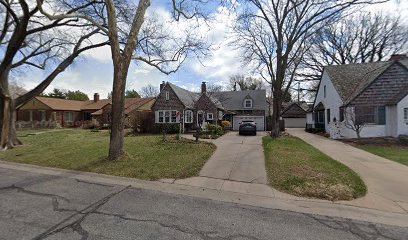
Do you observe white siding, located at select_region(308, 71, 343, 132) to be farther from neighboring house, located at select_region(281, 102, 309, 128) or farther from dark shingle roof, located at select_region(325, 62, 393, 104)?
neighboring house, located at select_region(281, 102, 309, 128)

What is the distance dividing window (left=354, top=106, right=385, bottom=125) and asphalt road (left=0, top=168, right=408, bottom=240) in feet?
56.6

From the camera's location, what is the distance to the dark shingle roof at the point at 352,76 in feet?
64.8

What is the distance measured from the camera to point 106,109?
32.9 metres

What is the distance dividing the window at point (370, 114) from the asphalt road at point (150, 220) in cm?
1726

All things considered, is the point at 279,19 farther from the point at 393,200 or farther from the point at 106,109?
the point at 106,109

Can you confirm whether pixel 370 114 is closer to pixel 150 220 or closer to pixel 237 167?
pixel 237 167

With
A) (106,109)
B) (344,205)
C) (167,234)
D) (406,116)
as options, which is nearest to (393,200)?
(344,205)

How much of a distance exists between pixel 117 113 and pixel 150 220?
6.12 m

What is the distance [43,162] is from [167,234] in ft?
27.8

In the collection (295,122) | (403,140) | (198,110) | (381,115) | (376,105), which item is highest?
(198,110)

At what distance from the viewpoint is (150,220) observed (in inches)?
165

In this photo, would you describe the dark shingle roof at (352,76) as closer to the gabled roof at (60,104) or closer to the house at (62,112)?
the house at (62,112)

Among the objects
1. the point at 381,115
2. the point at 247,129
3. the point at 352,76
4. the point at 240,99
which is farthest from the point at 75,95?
the point at 381,115

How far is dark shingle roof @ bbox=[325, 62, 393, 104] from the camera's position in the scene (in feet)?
64.8
